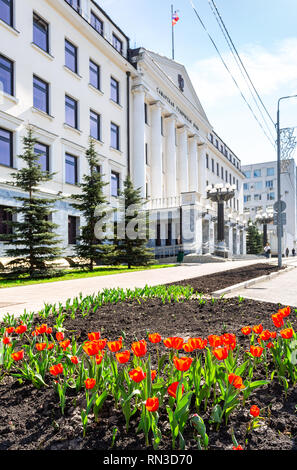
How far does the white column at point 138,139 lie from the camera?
28.3 meters

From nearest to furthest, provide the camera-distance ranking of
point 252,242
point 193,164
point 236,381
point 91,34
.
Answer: point 236,381
point 91,34
point 193,164
point 252,242

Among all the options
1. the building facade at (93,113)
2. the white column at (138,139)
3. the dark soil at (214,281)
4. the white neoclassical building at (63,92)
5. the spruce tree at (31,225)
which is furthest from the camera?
the white column at (138,139)

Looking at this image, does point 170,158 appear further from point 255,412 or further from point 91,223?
point 255,412

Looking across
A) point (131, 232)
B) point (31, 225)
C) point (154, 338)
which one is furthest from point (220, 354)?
point (131, 232)

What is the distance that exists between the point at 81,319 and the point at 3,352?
2028mm

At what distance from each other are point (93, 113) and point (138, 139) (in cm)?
520

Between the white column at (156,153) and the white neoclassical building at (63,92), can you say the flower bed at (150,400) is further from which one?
the white column at (156,153)

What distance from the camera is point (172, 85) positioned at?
34312 millimetres

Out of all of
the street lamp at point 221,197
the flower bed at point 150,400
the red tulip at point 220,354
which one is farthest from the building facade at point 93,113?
the red tulip at point 220,354

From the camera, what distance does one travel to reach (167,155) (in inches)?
1389

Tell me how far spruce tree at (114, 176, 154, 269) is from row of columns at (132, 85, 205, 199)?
8844 millimetres

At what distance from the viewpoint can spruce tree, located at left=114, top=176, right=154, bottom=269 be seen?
19.2 meters
